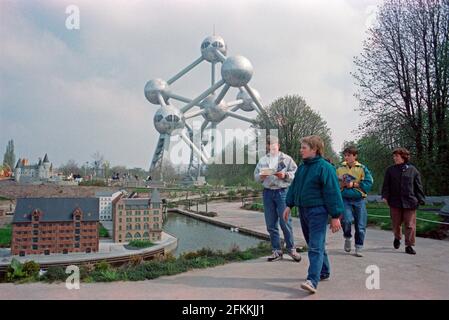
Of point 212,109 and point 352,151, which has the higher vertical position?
point 212,109

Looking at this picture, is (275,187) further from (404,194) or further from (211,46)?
(211,46)

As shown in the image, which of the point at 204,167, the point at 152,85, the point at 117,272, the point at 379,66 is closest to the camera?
the point at 117,272

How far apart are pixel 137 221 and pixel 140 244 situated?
584mm

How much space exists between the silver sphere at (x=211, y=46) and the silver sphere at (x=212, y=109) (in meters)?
6.35

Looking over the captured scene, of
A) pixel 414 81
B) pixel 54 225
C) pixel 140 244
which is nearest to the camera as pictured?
pixel 54 225

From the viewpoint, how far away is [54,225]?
6031mm

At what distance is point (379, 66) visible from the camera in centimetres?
1450

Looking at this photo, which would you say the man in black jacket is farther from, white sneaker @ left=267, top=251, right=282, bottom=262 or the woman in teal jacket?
the woman in teal jacket

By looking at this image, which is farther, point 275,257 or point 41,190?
point 41,190

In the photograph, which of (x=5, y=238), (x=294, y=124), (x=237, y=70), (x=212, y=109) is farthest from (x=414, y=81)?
(x=212, y=109)
